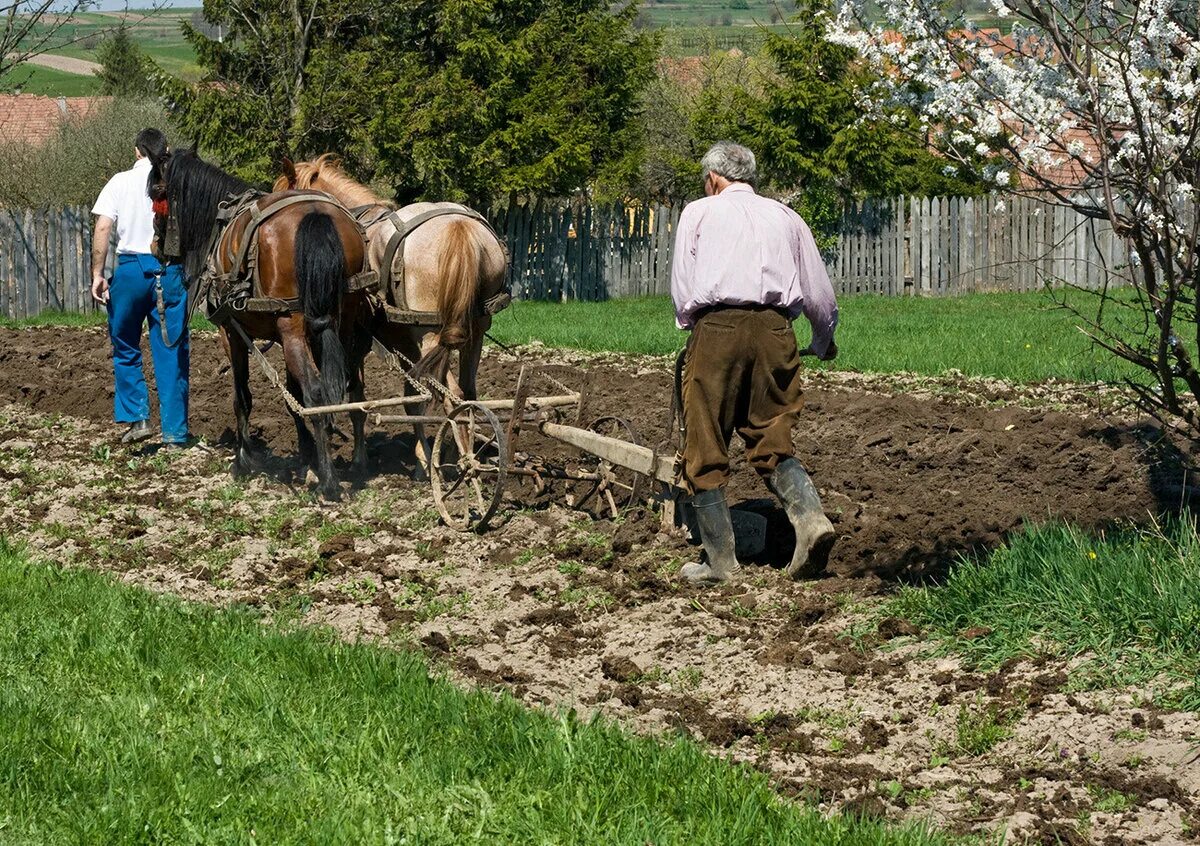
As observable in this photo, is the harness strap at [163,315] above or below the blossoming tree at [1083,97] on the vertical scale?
below

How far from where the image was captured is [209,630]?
554cm

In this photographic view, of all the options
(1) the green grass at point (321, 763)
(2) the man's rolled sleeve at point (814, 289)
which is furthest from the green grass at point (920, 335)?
(1) the green grass at point (321, 763)

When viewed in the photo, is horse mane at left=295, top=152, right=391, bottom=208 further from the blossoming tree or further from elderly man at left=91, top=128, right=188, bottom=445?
the blossoming tree

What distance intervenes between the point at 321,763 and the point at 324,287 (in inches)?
184

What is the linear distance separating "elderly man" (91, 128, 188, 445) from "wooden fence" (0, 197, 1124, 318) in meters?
12.4

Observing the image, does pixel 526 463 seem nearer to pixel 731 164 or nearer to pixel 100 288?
pixel 731 164

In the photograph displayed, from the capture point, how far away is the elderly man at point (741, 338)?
20.2 ft

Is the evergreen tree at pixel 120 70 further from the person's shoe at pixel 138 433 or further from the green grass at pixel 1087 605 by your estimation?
the green grass at pixel 1087 605

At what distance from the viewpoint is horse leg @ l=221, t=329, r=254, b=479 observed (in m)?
9.45

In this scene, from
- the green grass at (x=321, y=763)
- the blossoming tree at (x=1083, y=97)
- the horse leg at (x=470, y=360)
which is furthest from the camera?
the horse leg at (x=470, y=360)

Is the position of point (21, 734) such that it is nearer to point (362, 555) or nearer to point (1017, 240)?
point (362, 555)

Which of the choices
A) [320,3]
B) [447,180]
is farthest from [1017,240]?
[320,3]

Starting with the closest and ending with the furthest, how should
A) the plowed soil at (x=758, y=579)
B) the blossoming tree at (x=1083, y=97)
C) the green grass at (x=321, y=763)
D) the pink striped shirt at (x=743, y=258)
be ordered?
the green grass at (x=321, y=763) < the plowed soil at (x=758, y=579) < the blossoming tree at (x=1083, y=97) < the pink striped shirt at (x=743, y=258)

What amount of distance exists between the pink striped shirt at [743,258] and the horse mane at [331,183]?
3.89 meters
